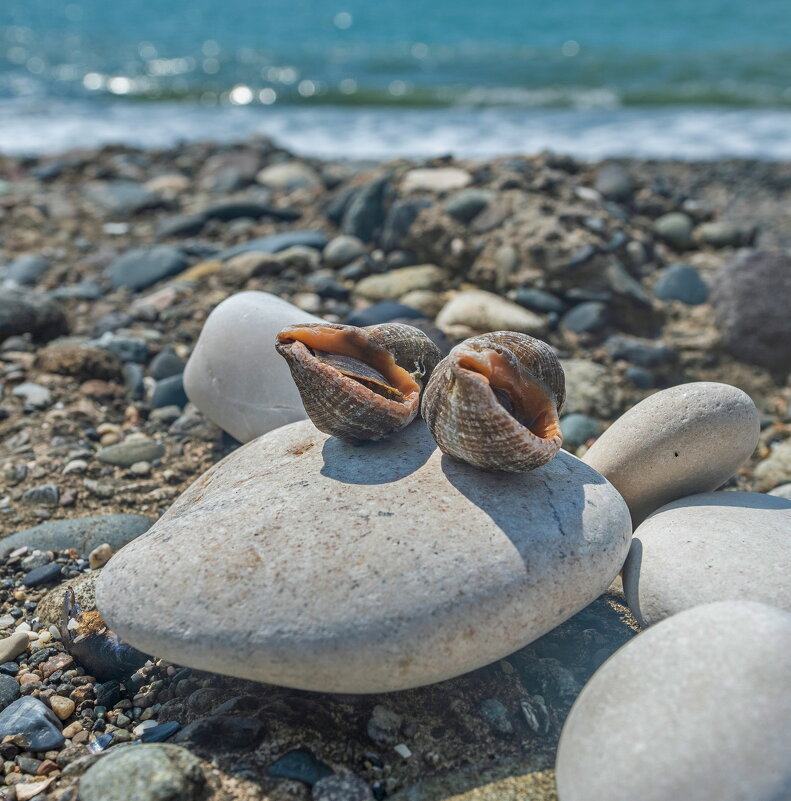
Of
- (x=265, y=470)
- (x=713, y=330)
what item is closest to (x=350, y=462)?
(x=265, y=470)

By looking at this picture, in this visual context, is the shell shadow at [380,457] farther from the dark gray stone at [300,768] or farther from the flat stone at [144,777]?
the flat stone at [144,777]

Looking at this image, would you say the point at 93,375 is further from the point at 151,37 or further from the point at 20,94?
the point at 151,37

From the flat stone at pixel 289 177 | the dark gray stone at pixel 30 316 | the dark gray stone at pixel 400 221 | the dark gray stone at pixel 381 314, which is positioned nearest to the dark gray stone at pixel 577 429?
the dark gray stone at pixel 381 314

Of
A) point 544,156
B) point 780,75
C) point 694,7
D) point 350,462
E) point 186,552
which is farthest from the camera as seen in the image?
point 694,7

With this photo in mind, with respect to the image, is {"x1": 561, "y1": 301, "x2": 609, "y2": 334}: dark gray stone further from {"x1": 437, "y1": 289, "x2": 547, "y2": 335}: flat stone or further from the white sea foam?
the white sea foam

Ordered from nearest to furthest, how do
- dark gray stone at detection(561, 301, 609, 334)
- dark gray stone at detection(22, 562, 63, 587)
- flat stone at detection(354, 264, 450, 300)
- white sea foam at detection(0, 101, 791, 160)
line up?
dark gray stone at detection(22, 562, 63, 587) → dark gray stone at detection(561, 301, 609, 334) → flat stone at detection(354, 264, 450, 300) → white sea foam at detection(0, 101, 791, 160)

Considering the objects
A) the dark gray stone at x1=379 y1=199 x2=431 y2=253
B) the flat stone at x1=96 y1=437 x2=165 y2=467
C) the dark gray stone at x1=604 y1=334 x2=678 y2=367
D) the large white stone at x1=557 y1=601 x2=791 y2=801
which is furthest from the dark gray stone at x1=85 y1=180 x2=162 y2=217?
the large white stone at x1=557 y1=601 x2=791 y2=801
